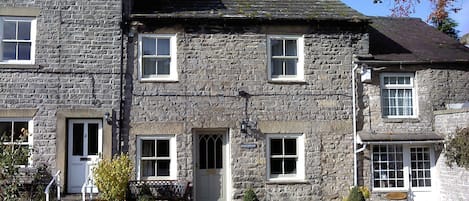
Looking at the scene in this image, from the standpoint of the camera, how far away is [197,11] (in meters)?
15.7

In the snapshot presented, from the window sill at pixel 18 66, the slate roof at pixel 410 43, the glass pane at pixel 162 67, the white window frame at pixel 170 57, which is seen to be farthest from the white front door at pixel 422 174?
the window sill at pixel 18 66

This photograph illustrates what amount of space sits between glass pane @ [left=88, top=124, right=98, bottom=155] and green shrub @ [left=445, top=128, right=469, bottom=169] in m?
10.4

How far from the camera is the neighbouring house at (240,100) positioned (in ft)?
49.4

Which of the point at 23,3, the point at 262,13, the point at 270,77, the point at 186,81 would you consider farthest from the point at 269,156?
the point at 23,3

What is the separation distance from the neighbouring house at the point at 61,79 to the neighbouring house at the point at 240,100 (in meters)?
0.71

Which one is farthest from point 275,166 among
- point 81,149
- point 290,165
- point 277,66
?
point 81,149

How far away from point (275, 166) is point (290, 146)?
2.52 feet

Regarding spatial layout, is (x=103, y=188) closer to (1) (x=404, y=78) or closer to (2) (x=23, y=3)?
(2) (x=23, y=3)

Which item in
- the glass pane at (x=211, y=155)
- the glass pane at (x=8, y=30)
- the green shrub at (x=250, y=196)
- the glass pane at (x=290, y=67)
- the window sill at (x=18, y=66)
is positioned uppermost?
the glass pane at (x=8, y=30)

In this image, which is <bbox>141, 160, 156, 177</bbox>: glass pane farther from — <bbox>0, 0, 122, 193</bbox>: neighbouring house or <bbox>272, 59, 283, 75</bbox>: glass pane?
<bbox>272, 59, 283, 75</bbox>: glass pane

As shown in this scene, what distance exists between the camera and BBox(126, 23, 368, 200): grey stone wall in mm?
15094

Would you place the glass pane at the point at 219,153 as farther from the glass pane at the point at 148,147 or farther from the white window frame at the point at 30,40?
the white window frame at the point at 30,40

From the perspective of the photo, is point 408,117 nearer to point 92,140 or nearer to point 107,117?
point 107,117

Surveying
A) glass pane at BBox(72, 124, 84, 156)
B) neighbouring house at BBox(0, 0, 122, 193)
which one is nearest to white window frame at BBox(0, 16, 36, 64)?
neighbouring house at BBox(0, 0, 122, 193)
